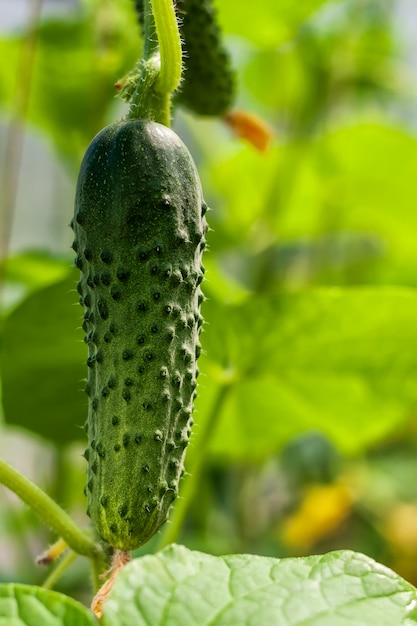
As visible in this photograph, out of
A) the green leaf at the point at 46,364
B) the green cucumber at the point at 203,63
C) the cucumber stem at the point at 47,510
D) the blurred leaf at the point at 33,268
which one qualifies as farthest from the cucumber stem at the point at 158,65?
the blurred leaf at the point at 33,268

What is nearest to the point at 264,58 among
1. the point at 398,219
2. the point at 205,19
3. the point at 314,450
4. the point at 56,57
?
the point at 398,219

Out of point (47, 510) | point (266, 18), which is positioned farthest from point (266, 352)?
point (266, 18)

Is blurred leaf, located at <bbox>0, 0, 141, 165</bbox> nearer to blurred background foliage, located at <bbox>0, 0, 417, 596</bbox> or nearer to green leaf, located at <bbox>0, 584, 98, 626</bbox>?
blurred background foliage, located at <bbox>0, 0, 417, 596</bbox>

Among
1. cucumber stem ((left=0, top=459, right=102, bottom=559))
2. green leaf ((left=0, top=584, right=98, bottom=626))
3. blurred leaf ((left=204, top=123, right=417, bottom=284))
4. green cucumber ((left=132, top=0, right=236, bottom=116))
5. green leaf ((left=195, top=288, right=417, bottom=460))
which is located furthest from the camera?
blurred leaf ((left=204, top=123, right=417, bottom=284))

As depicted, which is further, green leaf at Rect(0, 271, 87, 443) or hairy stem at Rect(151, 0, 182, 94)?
green leaf at Rect(0, 271, 87, 443)

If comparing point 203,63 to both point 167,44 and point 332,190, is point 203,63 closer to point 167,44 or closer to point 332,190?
point 167,44

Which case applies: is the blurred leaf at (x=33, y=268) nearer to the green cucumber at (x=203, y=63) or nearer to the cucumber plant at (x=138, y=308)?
the green cucumber at (x=203, y=63)

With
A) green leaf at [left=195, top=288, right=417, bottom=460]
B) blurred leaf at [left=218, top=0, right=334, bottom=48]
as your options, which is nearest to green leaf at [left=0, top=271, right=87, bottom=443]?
green leaf at [left=195, top=288, right=417, bottom=460]
